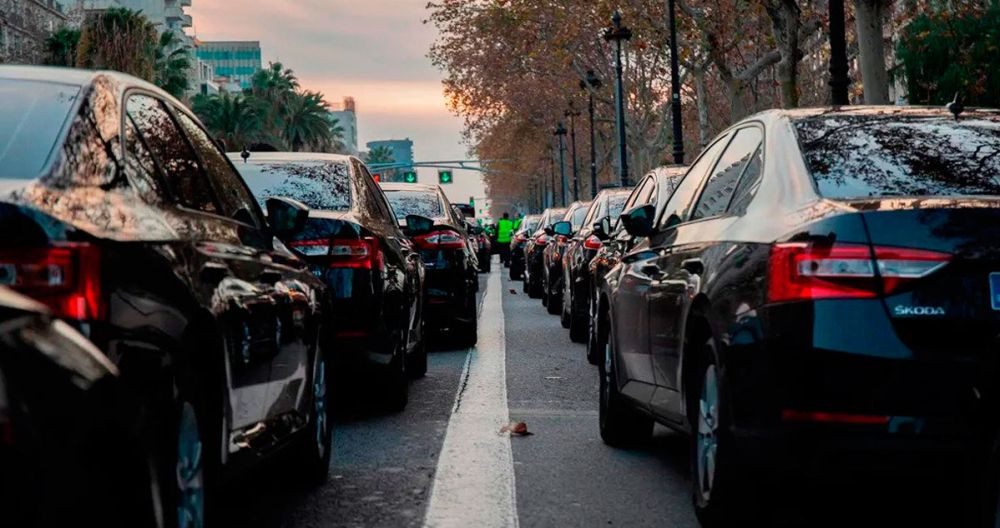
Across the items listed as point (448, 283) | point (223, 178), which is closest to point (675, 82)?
point (448, 283)

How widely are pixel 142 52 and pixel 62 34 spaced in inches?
261

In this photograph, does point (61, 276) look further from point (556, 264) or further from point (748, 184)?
point (556, 264)

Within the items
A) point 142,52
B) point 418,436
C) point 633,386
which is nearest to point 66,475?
point 633,386

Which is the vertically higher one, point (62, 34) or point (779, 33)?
point (62, 34)

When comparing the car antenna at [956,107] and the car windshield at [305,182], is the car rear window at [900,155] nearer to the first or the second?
the car antenna at [956,107]

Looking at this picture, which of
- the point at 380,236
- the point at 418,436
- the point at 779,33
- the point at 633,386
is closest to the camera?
the point at 633,386

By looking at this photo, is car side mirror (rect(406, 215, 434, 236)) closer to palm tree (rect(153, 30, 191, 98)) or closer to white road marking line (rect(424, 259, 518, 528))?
white road marking line (rect(424, 259, 518, 528))

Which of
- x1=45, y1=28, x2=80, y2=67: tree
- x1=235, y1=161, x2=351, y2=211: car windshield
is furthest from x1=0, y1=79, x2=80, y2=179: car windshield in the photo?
x1=45, y1=28, x2=80, y2=67: tree

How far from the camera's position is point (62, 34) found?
2744 inches

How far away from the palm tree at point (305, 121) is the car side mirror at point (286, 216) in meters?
107

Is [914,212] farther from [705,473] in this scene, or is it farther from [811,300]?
[705,473]

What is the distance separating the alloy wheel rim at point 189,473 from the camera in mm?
4484

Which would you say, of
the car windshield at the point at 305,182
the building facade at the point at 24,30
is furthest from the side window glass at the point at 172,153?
the building facade at the point at 24,30

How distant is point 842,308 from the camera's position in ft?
16.6
